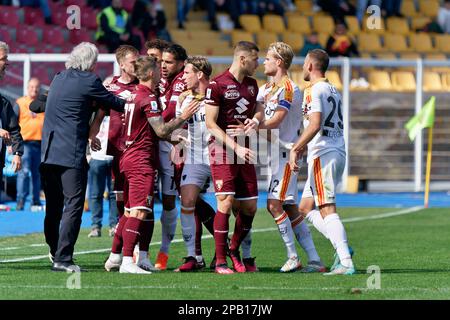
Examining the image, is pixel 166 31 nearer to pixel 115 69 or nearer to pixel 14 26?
pixel 14 26

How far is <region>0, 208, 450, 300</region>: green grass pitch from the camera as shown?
406 inches

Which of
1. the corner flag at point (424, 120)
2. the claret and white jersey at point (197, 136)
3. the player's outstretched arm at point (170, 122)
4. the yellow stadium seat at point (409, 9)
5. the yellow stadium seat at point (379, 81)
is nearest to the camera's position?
the player's outstretched arm at point (170, 122)

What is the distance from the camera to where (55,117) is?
1213cm

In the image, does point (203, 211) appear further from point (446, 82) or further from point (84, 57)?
point (446, 82)

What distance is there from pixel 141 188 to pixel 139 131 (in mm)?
544

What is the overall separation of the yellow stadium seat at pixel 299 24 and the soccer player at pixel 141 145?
21.6 meters

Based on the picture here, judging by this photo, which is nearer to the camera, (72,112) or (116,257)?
(72,112)

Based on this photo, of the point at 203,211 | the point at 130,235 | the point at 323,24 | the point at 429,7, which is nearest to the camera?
the point at 130,235

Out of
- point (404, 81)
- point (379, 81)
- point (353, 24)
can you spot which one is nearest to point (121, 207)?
point (379, 81)

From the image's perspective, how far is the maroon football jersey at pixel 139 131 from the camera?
39.3 feet

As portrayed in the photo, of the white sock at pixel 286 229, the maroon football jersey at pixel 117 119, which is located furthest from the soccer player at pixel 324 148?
the maroon football jersey at pixel 117 119

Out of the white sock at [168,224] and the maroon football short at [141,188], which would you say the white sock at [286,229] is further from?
the maroon football short at [141,188]

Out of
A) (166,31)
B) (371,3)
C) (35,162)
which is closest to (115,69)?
(35,162)

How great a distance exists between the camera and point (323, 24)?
33875 mm
